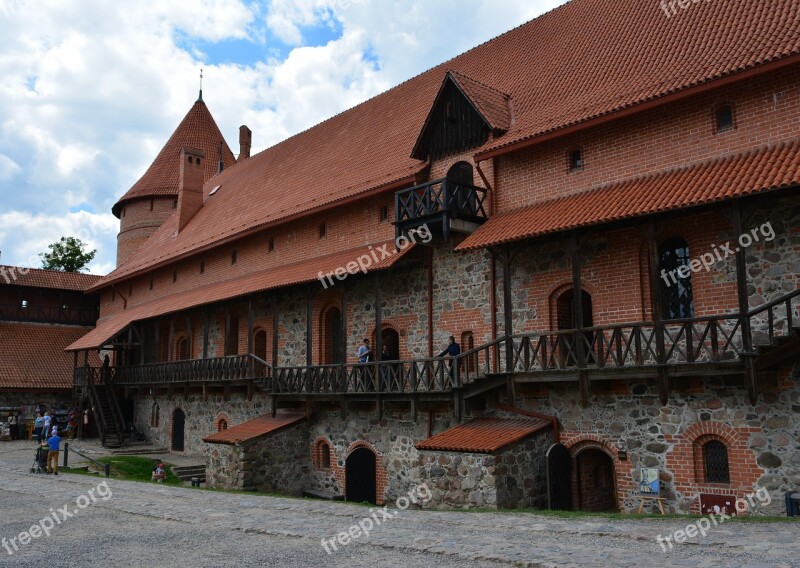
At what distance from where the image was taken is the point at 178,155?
121 feet

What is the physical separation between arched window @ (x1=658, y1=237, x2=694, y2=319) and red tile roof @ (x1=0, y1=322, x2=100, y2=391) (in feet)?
81.6

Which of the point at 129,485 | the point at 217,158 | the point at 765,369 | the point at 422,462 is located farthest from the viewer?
the point at 217,158

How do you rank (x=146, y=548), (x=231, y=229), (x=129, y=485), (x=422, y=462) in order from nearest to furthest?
(x=146, y=548)
(x=422, y=462)
(x=129, y=485)
(x=231, y=229)


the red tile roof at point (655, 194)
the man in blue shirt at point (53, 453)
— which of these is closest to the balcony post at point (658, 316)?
the red tile roof at point (655, 194)

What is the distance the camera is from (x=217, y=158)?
36.8 meters

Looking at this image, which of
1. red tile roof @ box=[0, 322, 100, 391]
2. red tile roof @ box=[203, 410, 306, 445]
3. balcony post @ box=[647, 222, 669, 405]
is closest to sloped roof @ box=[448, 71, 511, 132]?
balcony post @ box=[647, 222, 669, 405]

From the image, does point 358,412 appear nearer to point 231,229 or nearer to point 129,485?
point 129,485

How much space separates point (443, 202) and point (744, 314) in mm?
6305

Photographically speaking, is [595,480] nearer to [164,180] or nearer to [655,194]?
[655,194]

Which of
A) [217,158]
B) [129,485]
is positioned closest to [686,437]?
[129,485]

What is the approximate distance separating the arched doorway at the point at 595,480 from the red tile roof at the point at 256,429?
782cm

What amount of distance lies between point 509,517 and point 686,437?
10.3ft

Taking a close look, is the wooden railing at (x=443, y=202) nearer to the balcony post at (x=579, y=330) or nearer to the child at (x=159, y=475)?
the balcony post at (x=579, y=330)

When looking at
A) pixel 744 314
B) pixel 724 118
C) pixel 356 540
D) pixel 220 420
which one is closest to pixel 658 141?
pixel 724 118
